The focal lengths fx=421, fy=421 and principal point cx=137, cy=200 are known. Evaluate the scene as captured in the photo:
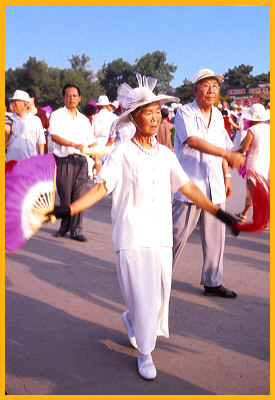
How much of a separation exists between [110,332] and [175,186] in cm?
139

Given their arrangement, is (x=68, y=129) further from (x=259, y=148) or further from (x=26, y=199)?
(x=26, y=199)

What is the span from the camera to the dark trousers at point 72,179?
6.13 m

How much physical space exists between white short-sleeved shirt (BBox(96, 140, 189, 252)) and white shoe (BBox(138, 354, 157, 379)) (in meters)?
0.78

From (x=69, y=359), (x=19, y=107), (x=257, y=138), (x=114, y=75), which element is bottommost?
(x=69, y=359)

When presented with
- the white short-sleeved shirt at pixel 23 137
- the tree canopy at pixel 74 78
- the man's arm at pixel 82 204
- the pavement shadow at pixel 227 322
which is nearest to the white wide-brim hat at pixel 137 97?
the man's arm at pixel 82 204

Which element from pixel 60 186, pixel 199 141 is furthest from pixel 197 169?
pixel 60 186

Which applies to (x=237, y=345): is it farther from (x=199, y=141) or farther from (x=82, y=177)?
(x=82, y=177)

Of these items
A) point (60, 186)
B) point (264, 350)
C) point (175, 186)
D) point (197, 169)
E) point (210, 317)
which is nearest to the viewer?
point (175, 186)

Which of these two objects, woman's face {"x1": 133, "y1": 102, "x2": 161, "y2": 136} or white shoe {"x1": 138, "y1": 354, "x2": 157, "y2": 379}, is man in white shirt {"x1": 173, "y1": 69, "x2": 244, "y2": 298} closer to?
woman's face {"x1": 133, "y1": 102, "x2": 161, "y2": 136}

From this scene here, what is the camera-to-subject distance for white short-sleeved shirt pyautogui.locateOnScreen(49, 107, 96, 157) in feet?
19.3

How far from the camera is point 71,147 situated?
6.05 meters

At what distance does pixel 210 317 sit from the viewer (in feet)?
12.3

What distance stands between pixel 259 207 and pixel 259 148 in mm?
3570

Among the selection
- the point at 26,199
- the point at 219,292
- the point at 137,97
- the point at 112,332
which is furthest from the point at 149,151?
the point at 219,292
